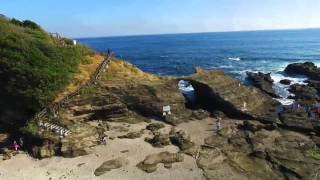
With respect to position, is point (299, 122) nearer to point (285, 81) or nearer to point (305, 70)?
point (285, 81)

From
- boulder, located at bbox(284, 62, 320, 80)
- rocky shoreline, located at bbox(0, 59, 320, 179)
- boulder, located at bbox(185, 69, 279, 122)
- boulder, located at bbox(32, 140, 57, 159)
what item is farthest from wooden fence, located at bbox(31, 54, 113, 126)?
boulder, located at bbox(284, 62, 320, 80)

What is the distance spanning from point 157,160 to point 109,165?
3.56 meters

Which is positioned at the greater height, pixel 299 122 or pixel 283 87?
pixel 299 122

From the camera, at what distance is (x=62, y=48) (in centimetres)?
4169

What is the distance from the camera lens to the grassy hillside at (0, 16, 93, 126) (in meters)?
37.7

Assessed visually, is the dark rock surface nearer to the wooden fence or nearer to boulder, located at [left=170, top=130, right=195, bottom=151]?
boulder, located at [left=170, top=130, right=195, bottom=151]

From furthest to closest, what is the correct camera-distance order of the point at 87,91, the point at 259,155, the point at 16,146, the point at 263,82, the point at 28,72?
the point at 263,82 < the point at 87,91 < the point at 28,72 < the point at 16,146 < the point at 259,155

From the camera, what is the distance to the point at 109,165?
31.0 m

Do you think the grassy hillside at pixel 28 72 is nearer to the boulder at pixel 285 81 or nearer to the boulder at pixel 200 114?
the boulder at pixel 200 114

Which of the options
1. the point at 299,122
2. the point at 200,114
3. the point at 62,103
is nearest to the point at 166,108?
the point at 200,114

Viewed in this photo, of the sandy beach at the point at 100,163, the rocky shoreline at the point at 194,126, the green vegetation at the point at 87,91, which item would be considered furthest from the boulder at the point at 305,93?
the green vegetation at the point at 87,91

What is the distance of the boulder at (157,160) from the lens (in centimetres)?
3058

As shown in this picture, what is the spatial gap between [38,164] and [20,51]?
39.2ft

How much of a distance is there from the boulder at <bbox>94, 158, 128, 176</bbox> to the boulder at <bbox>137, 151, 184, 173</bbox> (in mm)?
1356
